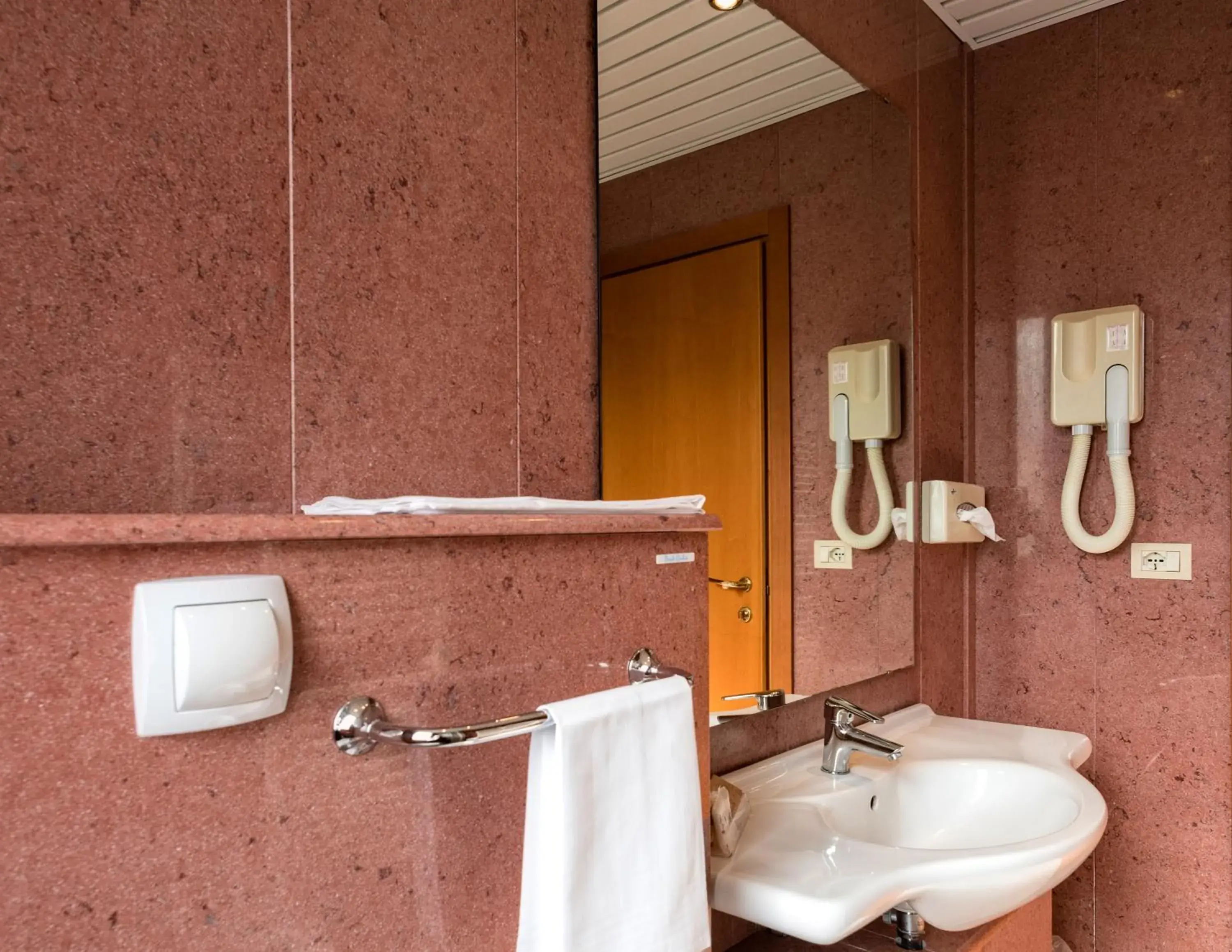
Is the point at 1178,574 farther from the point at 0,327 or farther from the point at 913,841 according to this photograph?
the point at 0,327

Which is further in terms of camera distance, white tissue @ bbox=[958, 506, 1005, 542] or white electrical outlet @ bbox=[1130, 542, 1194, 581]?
white tissue @ bbox=[958, 506, 1005, 542]

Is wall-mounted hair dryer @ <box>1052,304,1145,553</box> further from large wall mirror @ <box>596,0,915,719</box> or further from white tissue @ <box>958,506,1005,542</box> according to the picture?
large wall mirror @ <box>596,0,915,719</box>

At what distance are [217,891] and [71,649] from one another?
197 mm

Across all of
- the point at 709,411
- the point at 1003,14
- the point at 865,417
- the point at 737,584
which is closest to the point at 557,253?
the point at 709,411

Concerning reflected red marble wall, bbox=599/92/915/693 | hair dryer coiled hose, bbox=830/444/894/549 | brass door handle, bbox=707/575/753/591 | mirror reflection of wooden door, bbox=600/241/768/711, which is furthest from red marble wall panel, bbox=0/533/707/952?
hair dryer coiled hose, bbox=830/444/894/549

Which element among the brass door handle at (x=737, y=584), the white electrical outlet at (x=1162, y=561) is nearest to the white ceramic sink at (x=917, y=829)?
the brass door handle at (x=737, y=584)

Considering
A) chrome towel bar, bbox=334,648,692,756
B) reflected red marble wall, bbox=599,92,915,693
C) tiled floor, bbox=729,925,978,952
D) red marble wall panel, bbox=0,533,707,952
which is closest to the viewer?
red marble wall panel, bbox=0,533,707,952

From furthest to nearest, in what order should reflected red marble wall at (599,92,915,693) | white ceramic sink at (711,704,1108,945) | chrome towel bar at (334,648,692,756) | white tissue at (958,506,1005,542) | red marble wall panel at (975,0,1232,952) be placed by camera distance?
1. white tissue at (958,506,1005,542)
2. red marble wall panel at (975,0,1232,952)
3. reflected red marble wall at (599,92,915,693)
4. white ceramic sink at (711,704,1108,945)
5. chrome towel bar at (334,648,692,756)

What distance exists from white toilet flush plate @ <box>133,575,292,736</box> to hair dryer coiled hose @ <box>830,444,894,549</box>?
1303 mm

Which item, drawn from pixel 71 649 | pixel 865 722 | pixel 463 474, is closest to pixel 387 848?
pixel 71 649

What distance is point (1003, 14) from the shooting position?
2.06 meters

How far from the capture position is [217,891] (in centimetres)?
57

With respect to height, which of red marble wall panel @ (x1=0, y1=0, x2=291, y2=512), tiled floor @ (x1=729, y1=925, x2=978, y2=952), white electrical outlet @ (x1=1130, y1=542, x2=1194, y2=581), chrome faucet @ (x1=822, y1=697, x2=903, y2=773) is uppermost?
red marble wall panel @ (x1=0, y1=0, x2=291, y2=512)

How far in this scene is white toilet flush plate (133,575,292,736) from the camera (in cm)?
53
